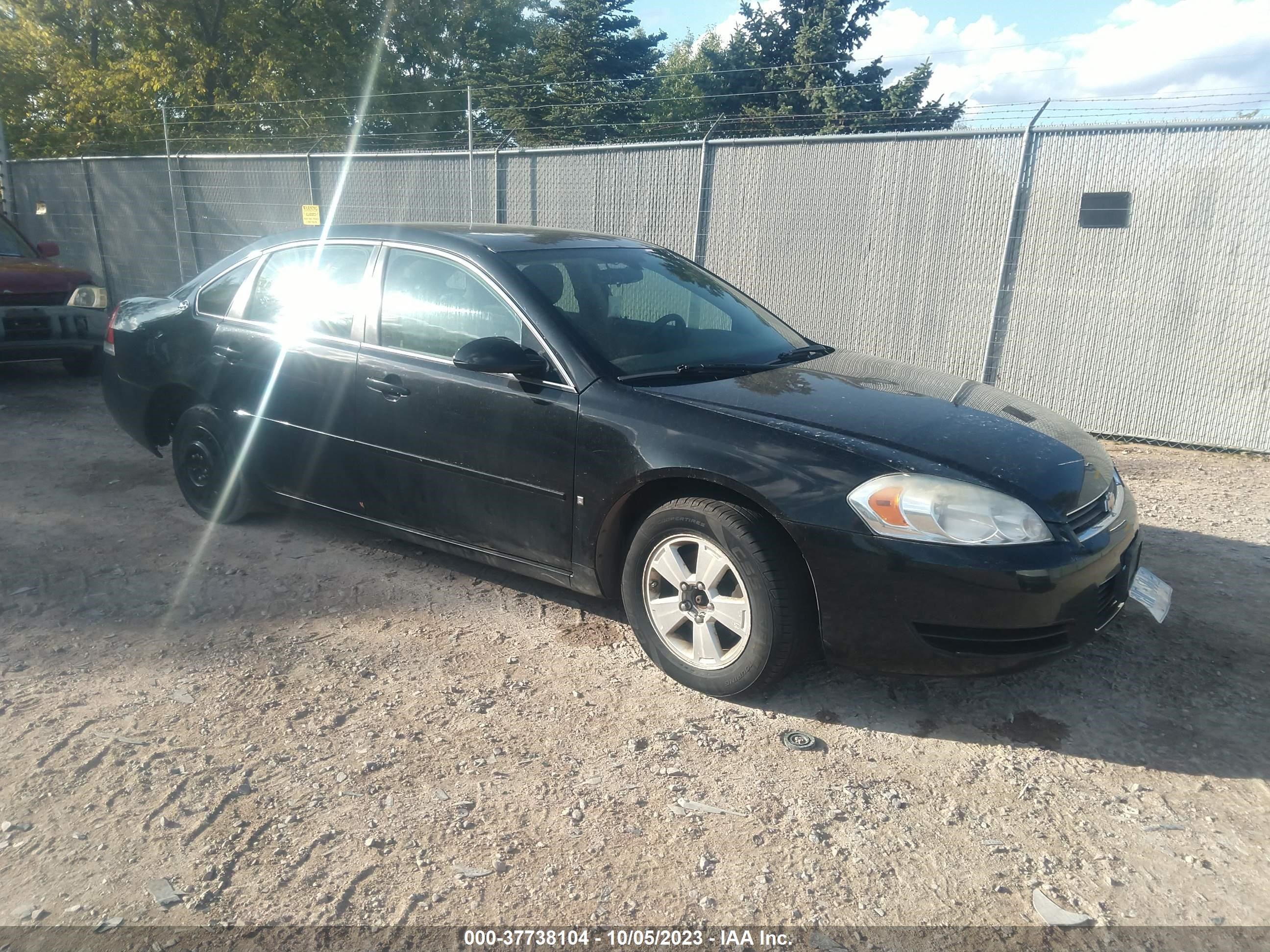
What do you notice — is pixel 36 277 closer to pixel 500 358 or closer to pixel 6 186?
pixel 500 358

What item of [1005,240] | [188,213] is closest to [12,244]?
[188,213]

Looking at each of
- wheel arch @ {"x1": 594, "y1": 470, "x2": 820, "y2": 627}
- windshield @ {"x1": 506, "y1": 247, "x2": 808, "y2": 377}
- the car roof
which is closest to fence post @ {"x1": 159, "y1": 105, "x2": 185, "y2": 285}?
the car roof

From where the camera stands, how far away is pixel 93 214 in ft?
46.6

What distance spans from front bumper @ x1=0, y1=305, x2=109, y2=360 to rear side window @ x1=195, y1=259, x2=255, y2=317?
15.8 ft

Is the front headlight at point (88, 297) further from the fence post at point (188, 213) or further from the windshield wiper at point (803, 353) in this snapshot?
the windshield wiper at point (803, 353)

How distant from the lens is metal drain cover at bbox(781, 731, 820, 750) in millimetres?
3037

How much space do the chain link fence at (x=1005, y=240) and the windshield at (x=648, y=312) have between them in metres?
3.82

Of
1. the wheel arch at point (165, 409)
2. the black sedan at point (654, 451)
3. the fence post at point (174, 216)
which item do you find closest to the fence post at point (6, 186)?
the fence post at point (174, 216)

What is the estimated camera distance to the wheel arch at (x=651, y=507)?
3.10m

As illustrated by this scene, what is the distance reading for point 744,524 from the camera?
122 inches

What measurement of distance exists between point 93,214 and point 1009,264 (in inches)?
537

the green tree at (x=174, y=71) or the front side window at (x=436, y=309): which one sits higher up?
the green tree at (x=174, y=71)

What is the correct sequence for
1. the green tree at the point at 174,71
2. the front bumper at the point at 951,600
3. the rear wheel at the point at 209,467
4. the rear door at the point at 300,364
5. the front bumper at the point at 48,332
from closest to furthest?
the front bumper at the point at 951,600
the rear door at the point at 300,364
the rear wheel at the point at 209,467
the front bumper at the point at 48,332
the green tree at the point at 174,71

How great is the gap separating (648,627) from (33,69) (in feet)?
75.3
